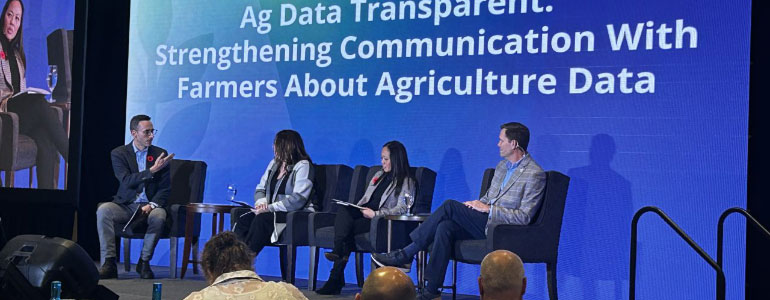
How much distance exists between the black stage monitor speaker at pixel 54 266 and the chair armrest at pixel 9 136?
4489mm

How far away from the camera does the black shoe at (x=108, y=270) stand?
709 centimetres

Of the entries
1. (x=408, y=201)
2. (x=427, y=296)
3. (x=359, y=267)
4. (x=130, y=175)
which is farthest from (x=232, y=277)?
(x=130, y=175)

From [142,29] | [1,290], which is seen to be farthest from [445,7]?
[1,290]

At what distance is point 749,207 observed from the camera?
231 inches

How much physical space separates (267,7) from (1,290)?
4.33 metres

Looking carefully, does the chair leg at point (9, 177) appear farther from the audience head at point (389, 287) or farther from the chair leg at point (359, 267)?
the audience head at point (389, 287)

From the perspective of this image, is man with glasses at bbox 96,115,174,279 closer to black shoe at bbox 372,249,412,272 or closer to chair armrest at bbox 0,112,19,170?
chair armrest at bbox 0,112,19,170

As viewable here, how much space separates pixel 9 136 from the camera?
342 inches

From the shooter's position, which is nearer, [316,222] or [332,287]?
[332,287]

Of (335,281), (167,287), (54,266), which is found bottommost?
(167,287)

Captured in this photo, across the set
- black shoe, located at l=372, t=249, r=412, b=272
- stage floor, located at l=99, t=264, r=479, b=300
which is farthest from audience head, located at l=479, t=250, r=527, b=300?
stage floor, located at l=99, t=264, r=479, b=300

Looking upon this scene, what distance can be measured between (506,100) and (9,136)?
182 inches

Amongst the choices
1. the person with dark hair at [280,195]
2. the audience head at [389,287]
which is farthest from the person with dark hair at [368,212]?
the audience head at [389,287]

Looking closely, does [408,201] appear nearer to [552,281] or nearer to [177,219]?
[552,281]
